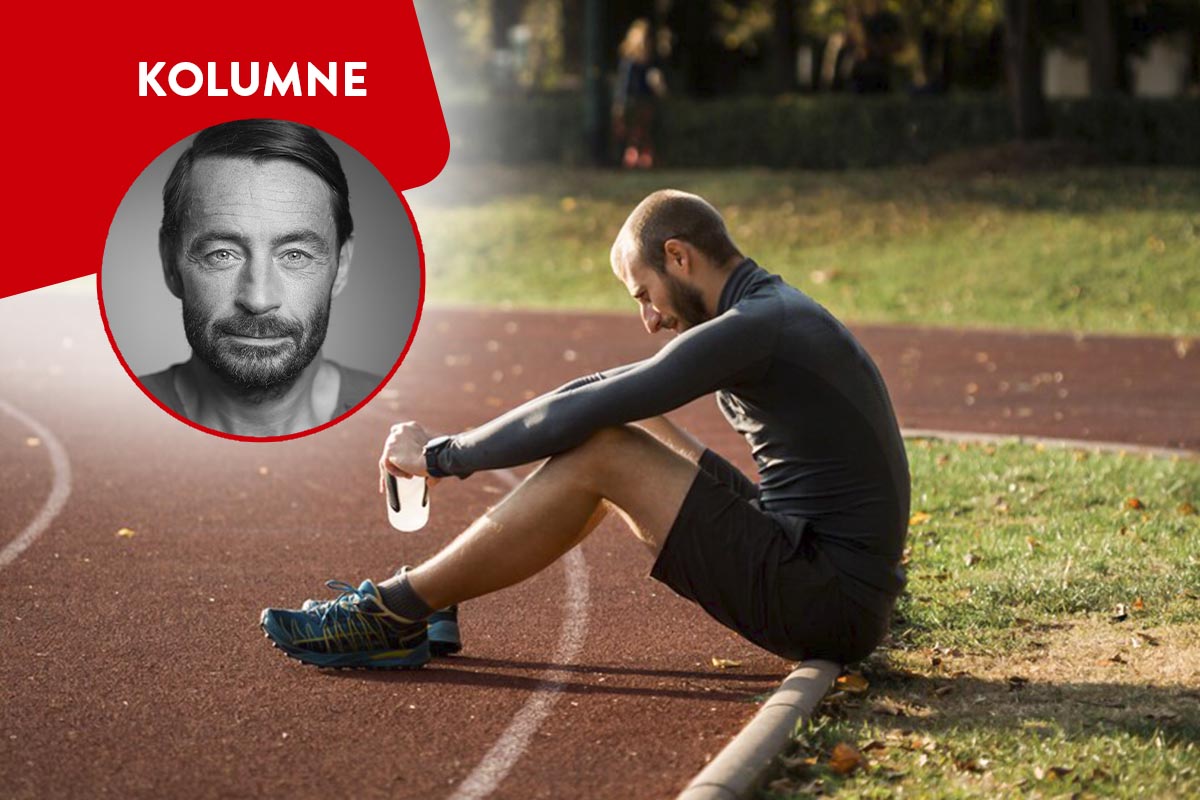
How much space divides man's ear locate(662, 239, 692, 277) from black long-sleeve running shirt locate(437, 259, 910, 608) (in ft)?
0.50

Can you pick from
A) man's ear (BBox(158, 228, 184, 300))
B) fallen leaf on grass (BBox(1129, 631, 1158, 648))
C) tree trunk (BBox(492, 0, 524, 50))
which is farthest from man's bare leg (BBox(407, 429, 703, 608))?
tree trunk (BBox(492, 0, 524, 50))

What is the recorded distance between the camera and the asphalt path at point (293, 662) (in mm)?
5309

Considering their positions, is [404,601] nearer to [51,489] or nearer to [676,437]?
[676,437]

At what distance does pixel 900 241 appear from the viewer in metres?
22.6

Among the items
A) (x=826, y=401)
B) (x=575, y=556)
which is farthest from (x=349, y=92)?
(x=826, y=401)

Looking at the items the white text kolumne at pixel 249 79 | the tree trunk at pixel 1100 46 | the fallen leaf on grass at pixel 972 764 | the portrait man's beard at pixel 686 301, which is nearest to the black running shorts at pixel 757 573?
the portrait man's beard at pixel 686 301

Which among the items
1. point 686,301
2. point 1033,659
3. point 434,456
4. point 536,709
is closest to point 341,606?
point 434,456

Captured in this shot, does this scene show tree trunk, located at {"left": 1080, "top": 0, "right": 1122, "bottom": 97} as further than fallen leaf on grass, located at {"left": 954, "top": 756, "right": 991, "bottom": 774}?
Yes

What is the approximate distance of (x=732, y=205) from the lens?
24844 mm

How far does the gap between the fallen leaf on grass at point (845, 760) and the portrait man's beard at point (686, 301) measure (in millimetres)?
1503

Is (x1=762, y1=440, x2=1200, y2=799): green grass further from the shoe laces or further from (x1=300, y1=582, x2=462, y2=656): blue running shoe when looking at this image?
the shoe laces

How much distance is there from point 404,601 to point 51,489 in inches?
179

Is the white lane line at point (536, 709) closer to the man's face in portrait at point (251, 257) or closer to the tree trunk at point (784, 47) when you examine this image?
the man's face in portrait at point (251, 257)

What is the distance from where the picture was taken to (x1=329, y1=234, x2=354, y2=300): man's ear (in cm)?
484
